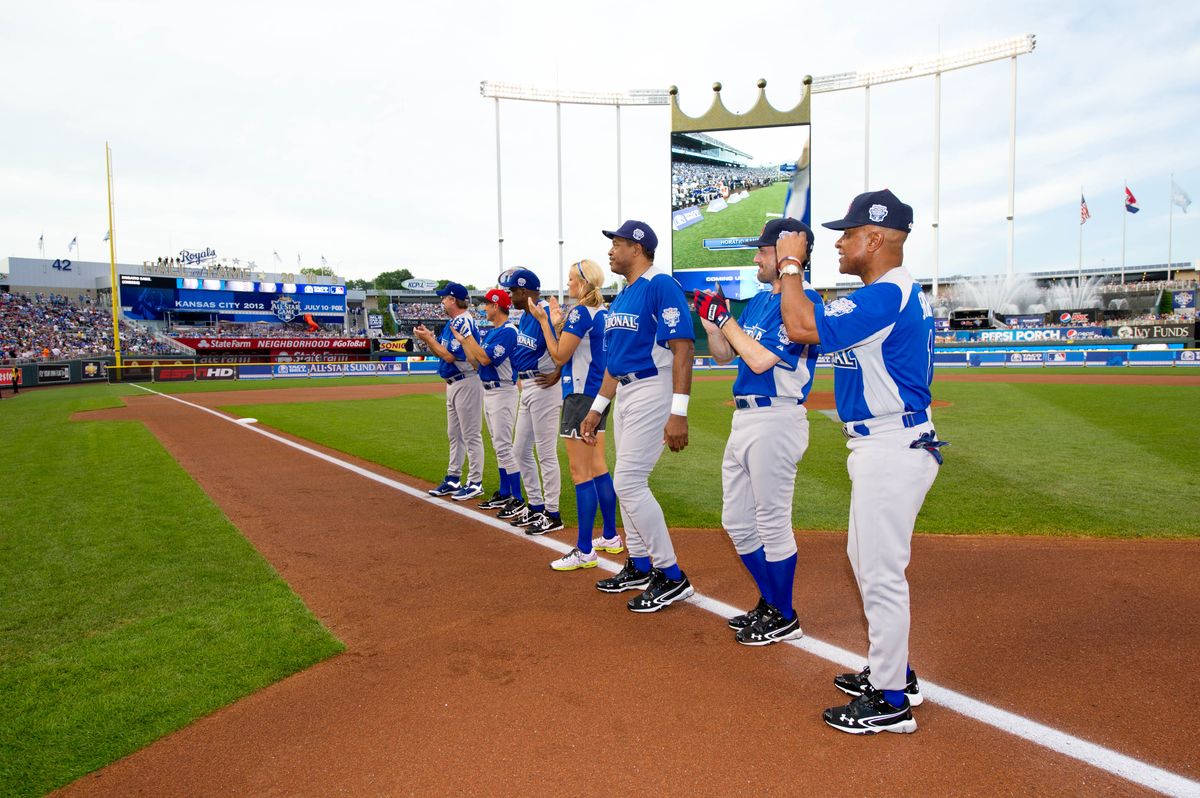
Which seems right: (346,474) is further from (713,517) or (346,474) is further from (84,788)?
(84,788)

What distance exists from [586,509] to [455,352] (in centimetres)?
312

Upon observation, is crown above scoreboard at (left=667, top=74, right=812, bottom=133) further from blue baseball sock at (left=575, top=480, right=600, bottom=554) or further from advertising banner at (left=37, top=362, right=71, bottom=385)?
blue baseball sock at (left=575, top=480, right=600, bottom=554)

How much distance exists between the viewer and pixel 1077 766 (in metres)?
2.52

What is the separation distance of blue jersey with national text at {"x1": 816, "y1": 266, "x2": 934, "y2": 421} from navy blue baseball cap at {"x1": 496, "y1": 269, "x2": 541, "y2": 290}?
311cm

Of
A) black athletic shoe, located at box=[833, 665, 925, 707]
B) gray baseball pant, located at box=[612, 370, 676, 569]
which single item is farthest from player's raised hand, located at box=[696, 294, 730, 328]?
black athletic shoe, located at box=[833, 665, 925, 707]

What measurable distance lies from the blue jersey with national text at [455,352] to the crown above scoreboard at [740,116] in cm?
3560

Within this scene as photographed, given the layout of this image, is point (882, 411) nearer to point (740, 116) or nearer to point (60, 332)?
point (740, 116)

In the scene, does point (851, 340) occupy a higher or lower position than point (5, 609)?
higher

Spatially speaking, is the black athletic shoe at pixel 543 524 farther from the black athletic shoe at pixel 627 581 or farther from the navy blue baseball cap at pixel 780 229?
the navy blue baseball cap at pixel 780 229

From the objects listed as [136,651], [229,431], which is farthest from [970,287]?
[136,651]

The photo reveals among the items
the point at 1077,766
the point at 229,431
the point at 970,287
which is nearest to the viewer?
the point at 1077,766

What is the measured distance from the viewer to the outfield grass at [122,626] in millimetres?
A: 2906

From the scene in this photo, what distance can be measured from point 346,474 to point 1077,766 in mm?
8236

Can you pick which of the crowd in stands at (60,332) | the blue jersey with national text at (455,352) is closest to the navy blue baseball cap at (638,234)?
the blue jersey with national text at (455,352)
